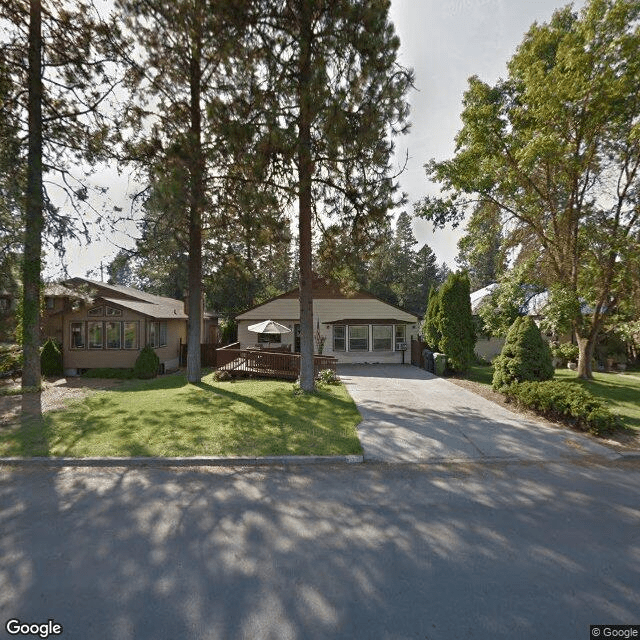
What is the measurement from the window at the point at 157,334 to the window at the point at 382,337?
1356 centimetres

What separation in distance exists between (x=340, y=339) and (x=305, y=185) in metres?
13.3

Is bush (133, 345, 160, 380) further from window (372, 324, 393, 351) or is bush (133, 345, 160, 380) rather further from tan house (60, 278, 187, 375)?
window (372, 324, 393, 351)

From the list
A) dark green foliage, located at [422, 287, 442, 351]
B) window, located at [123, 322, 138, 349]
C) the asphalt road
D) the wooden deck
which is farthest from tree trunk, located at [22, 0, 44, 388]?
dark green foliage, located at [422, 287, 442, 351]

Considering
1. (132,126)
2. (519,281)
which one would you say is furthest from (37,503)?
(519,281)

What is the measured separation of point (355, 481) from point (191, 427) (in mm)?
4316

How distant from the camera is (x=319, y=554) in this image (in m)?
3.66

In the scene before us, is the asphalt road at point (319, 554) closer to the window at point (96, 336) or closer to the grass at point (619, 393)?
the grass at point (619, 393)

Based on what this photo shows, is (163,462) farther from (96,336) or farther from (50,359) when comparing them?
(50,359)

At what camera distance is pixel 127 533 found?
13.2 feet

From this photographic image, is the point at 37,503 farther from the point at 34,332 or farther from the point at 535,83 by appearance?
the point at 535,83

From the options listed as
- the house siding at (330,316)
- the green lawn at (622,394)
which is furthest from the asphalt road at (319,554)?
the house siding at (330,316)

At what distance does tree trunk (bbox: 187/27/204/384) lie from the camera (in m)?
9.66

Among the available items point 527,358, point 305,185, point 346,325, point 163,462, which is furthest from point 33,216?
point 527,358

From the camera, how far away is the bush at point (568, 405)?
24.4 ft
